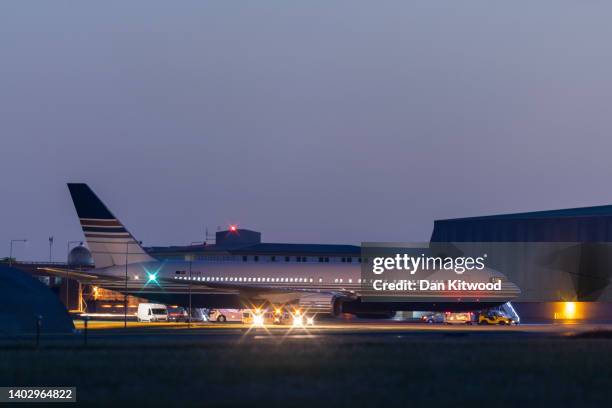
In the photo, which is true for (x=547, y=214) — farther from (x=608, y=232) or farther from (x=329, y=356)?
(x=329, y=356)

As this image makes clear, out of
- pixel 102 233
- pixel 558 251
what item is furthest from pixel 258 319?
pixel 558 251

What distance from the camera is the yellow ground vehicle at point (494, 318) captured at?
294ft

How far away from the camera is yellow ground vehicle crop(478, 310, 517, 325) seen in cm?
8975

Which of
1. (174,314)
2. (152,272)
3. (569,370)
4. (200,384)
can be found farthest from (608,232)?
(200,384)

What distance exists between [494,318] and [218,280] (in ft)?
85.3

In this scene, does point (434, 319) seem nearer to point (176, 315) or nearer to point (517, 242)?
point (176, 315)

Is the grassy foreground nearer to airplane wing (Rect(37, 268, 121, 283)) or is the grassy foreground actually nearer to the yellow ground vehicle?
airplane wing (Rect(37, 268, 121, 283))

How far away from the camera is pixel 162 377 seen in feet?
93.7

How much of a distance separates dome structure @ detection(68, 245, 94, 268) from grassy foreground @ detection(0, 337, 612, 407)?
117125mm

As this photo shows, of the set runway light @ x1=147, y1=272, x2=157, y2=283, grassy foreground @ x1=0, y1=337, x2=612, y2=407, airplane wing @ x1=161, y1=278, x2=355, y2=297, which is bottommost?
grassy foreground @ x1=0, y1=337, x2=612, y2=407

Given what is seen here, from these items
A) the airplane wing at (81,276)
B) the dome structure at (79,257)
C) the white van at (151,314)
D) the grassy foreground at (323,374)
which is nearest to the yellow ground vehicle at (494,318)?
the airplane wing at (81,276)

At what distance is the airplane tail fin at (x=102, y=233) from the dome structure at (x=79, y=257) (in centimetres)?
6712

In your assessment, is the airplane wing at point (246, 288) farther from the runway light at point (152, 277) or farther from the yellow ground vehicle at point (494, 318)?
the yellow ground vehicle at point (494, 318)

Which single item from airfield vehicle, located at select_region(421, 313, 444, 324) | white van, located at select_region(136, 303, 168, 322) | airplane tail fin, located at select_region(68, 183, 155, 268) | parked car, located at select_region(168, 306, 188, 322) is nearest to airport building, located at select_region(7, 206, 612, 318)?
white van, located at select_region(136, 303, 168, 322)
